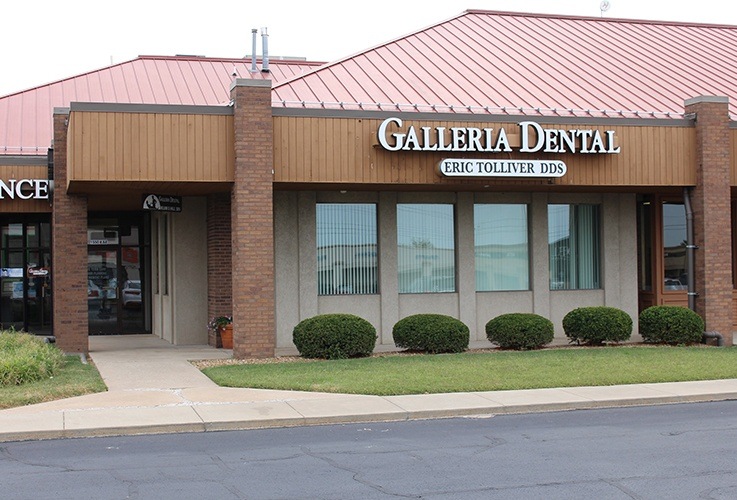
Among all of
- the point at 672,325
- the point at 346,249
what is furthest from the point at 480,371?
the point at 346,249

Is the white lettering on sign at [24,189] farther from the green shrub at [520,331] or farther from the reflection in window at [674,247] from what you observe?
the reflection in window at [674,247]

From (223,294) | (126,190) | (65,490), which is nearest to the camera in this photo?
(65,490)

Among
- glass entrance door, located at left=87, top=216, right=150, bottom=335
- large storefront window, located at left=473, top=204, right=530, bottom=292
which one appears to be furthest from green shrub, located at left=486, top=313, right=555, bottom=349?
glass entrance door, located at left=87, top=216, right=150, bottom=335

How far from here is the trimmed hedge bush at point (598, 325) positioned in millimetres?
19359

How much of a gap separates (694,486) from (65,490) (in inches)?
218

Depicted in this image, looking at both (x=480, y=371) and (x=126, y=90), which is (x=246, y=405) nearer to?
(x=480, y=371)

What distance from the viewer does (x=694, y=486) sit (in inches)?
320

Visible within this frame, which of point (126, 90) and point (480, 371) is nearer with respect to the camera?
point (480, 371)

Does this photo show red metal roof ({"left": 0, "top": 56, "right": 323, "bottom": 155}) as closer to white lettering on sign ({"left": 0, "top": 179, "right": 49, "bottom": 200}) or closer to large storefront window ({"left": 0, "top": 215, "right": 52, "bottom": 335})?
white lettering on sign ({"left": 0, "top": 179, "right": 49, "bottom": 200})

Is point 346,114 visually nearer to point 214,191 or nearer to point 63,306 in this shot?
point 214,191

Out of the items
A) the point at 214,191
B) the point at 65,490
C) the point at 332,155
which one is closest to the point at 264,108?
the point at 332,155

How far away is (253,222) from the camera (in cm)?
1738

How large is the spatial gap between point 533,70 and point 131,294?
493 inches

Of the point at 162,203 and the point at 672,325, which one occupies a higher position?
the point at 162,203
